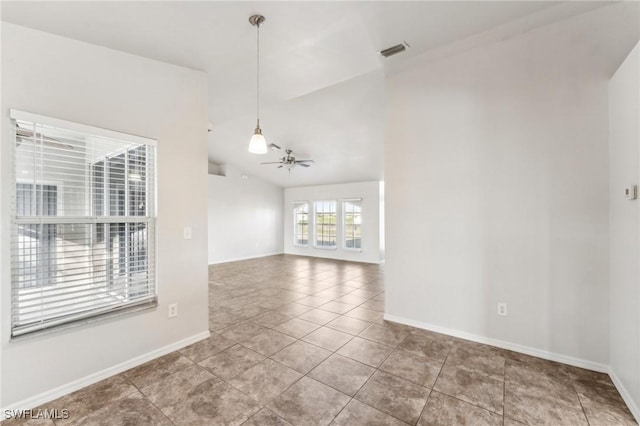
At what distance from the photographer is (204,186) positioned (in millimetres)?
3004

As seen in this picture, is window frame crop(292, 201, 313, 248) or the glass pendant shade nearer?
the glass pendant shade

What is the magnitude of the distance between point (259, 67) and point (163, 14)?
3.47 feet

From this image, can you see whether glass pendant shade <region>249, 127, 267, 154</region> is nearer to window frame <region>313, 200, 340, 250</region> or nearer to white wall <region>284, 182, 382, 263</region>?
white wall <region>284, 182, 382, 263</region>

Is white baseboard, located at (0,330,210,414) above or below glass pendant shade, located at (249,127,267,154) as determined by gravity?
below

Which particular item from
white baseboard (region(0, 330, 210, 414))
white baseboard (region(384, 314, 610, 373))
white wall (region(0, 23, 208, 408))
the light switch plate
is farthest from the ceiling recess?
white baseboard (region(0, 330, 210, 414))

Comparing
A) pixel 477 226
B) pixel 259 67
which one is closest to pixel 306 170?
pixel 259 67

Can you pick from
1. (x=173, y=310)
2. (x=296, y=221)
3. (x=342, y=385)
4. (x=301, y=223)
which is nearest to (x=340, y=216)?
(x=301, y=223)

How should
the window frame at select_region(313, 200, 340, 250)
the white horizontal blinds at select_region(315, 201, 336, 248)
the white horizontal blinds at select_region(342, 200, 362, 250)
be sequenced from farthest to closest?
the white horizontal blinds at select_region(315, 201, 336, 248)
the window frame at select_region(313, 200, 340, 250)
the white horizontal blinds at select_region(342, 200, 362, 250)

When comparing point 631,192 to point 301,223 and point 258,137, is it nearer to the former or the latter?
point 258,137

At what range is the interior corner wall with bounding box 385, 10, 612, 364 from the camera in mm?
2350

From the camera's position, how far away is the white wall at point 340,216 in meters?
7.98

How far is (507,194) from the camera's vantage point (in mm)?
2707

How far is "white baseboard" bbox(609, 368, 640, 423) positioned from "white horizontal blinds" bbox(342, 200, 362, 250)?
618 cm

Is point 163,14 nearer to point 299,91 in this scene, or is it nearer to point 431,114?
point 299,91
